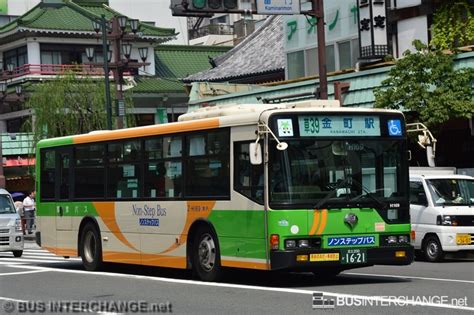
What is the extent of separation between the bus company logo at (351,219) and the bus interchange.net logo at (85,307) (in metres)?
3.37

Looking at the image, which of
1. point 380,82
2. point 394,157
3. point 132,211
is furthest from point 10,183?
point 394,157

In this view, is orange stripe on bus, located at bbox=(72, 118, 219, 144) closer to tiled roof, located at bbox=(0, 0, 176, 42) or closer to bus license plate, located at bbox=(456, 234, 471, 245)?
bus license plate, located at bbox=(456, 234, 471, 245)

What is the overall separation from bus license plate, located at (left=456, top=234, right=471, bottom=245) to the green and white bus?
16.0ft

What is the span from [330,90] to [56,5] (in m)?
9.49

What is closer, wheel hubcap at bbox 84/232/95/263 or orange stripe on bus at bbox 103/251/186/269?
orange stripe on bus at bbox 103/251/186/269

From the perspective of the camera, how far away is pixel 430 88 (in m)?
29.5

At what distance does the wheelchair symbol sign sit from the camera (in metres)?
16.8

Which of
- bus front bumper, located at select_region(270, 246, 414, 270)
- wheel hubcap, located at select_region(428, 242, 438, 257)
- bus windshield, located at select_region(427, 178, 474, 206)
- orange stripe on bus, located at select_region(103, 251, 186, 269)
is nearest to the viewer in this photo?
bus front bumper, located at select_region(270, 246, 414, 270)

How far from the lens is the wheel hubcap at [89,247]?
21252 millimetres

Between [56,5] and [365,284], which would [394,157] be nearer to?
[365,284]

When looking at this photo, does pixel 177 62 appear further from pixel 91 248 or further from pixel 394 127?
pixel 394 127

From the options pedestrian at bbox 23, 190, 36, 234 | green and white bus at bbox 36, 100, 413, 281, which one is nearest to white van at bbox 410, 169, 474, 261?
green and white bus at bbox 36, 100, 413, 281

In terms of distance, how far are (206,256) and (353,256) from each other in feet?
8.67

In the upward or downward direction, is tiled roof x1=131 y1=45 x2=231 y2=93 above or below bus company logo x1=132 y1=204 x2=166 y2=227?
above
